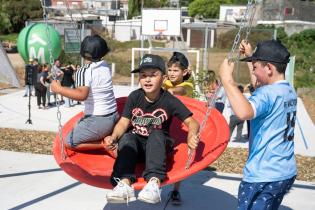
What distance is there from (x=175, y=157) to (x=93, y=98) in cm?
89

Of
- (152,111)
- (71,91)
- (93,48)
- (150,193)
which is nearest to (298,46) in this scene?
(152,111)

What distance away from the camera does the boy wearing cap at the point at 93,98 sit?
4.30 meters

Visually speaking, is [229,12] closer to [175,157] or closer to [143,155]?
[175,157]

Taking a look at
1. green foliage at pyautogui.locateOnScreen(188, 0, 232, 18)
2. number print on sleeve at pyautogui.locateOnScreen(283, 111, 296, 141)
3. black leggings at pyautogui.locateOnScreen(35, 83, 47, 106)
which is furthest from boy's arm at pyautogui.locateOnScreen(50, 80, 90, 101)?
green foliage at pyautogui.locateOnScreen(188, 0, 232, 18)

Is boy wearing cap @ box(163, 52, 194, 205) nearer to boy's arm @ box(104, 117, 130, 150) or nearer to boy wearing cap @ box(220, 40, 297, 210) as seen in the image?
boy's arm @ box(104, 117, 130, 150)

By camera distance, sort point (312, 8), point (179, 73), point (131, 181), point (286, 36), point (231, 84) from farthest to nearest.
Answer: point (312, 8), point (286, 36), point (179, 73), point (131, 181), point (231, 84)

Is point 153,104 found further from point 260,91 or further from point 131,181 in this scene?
point 260,91

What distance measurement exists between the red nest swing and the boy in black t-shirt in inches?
4.0

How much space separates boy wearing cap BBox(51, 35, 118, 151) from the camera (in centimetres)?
430

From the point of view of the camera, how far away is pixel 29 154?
287 inches

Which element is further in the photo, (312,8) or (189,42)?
(312,8)

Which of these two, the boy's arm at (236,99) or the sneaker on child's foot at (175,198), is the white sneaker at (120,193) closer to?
the boy's arm at (236,99)

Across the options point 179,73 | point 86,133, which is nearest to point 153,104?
point 86,133

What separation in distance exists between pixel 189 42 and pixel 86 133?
85.2ft
